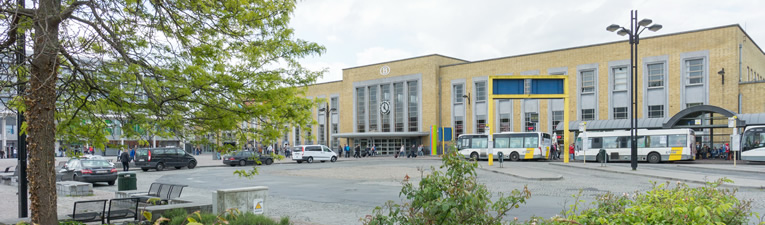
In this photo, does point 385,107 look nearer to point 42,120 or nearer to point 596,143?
point 596,143

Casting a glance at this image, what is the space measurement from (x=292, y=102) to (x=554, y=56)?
43.2 meters

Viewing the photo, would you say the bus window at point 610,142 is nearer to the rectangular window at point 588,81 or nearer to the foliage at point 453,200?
the rectangular window at point 588,81

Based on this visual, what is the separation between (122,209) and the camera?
9781mm

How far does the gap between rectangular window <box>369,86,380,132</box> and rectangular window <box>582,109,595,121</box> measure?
78.2ft

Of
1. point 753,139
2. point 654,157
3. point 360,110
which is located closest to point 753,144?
point 753,139

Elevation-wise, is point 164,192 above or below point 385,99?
below

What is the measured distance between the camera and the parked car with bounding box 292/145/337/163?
44.4 metres

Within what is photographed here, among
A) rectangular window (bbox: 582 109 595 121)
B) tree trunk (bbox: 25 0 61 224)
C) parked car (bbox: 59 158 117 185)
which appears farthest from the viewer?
rectangular window (bbox: 582 109 595 121)

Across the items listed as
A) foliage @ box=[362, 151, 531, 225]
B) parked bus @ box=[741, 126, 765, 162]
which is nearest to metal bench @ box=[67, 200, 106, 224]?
foliage @ box=[362, 151, 531, 225]

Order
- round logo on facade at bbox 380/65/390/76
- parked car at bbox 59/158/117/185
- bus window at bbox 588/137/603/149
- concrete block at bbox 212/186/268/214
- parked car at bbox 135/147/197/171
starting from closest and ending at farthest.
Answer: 1. concrete block at bbox 212/186/268/214
2. parked car at bbox 59/158/117/185
3. parked car at bbox 135/147/197/171
4. bus window at bbox 588/137/603/149
5. round logo on facade at bbox 380/65/390/76

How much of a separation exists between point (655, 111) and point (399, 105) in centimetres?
2628

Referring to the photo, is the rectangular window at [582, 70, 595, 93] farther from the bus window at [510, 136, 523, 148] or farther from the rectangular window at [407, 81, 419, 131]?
the rectangular window at [407, 81, 419, 131]

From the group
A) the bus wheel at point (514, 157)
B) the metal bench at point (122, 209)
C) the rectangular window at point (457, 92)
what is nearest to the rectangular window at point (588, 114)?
the bus wheel at point (514, 157)

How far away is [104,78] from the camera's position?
8.22 metres
